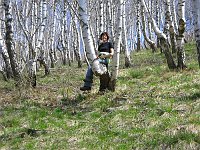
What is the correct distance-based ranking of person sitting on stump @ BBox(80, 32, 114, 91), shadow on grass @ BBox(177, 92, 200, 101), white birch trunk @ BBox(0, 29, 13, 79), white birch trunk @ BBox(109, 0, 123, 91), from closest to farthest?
shadow on grass @ BBox(177, 92, 200, 101), white birch trunk @ BBox(109, 0, 123, 91), person sitting on stump @ BBox(80, 32, 114, 91), white birch trunk @ BBox(0, 29, 13, 79)

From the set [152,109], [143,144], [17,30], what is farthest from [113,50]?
[17,30]

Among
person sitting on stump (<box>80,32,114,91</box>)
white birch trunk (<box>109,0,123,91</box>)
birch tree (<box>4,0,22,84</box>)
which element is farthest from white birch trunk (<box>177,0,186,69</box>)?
birch tree (<box>4,0,22,84</box>)

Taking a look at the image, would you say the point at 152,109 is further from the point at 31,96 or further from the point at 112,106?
the point at 31,96

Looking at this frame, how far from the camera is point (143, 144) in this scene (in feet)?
20.7

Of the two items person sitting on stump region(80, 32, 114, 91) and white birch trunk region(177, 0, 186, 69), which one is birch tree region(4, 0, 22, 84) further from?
white birch trunk region(177, 0, 186, 69)

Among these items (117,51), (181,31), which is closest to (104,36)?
(117,51)

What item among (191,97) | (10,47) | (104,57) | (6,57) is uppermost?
(10,47)

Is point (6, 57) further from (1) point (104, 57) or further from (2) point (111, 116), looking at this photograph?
(2) point (111, 116)

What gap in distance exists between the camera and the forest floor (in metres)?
6.64

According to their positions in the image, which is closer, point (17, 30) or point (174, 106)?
point (174, 106)

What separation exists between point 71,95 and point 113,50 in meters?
1.98

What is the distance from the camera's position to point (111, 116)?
8344 mm

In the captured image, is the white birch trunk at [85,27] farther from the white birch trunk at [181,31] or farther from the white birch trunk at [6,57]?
the white birch trunk at [6,57]

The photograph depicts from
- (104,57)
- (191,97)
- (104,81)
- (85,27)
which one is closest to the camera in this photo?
(191,97)
